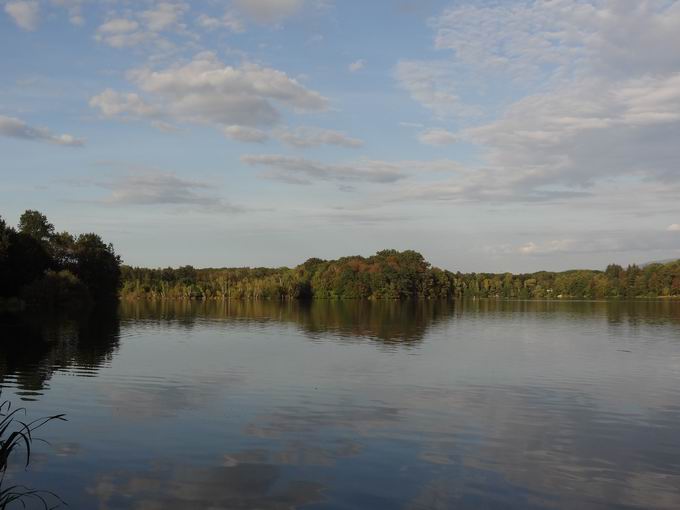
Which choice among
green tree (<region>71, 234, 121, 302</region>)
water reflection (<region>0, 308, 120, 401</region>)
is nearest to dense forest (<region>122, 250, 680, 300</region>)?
green tree (<region>71, 234, 121, 302</region>)

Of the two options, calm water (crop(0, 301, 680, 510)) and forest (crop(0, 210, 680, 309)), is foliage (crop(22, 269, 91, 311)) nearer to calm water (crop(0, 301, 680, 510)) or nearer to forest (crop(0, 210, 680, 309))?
forest (crop(0, 210, 680, 309))

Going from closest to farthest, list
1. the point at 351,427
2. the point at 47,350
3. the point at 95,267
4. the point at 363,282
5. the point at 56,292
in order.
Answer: the point at 351,427
the point at 47,350
the point at 56,292
the point at 95,267
the point at 363,282

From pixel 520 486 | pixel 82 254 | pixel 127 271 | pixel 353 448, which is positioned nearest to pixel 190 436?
pixel 353 448

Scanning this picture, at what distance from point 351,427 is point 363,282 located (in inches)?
6196

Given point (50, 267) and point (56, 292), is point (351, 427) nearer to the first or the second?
point (56, 292)

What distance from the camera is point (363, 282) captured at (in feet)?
570

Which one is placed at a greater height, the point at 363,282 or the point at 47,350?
the point at 363,282

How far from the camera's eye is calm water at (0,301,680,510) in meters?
11.6

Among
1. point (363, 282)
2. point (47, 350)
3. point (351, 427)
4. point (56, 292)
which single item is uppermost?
point (363, 282)

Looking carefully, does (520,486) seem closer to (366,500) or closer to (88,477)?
(366,500)

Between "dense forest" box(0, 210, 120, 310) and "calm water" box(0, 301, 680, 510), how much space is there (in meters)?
50.2

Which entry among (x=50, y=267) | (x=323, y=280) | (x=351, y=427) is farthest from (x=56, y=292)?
(x=323, y=280)

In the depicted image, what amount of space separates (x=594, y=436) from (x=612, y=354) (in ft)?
66.4

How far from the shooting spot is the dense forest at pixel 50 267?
79.8m
